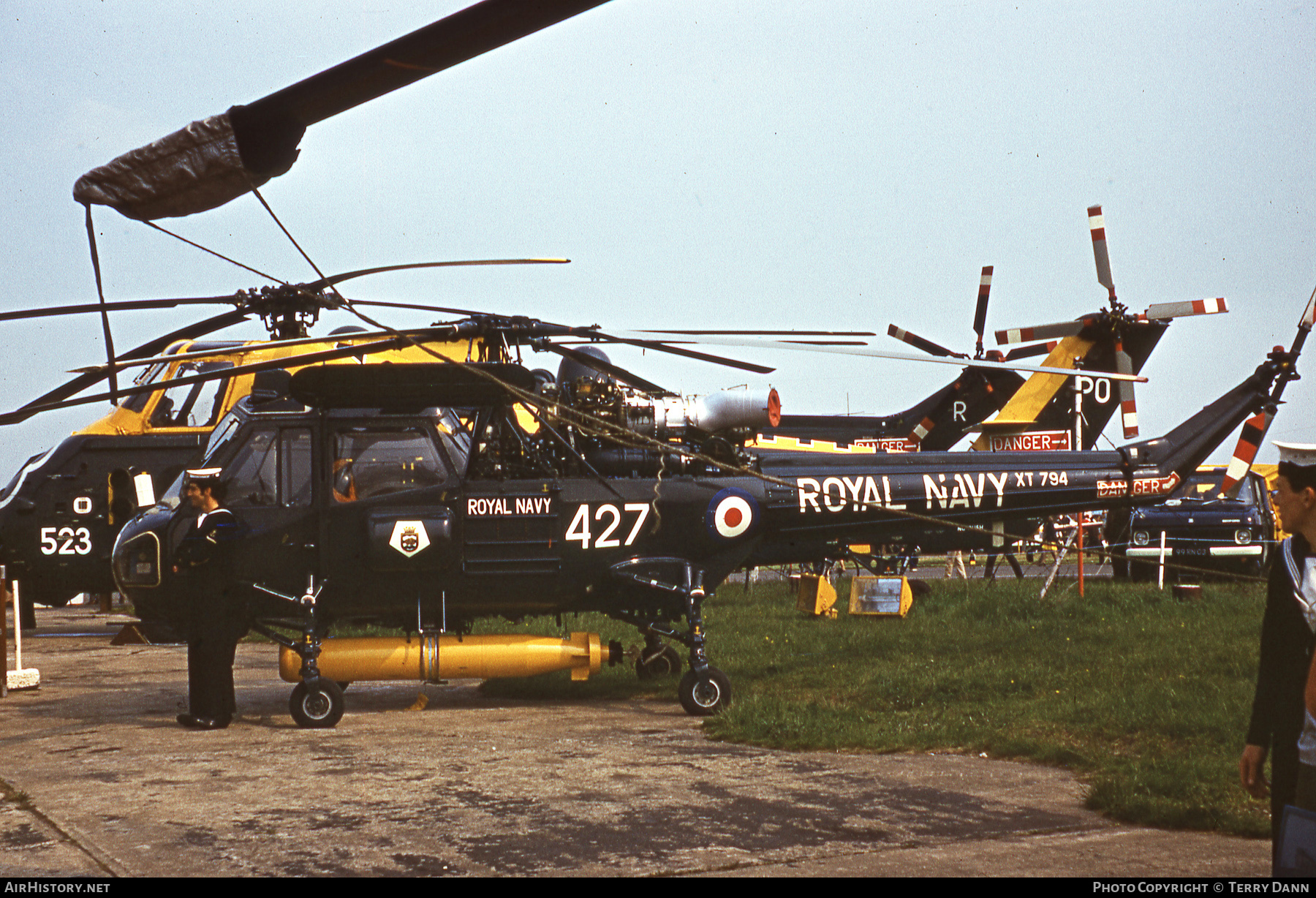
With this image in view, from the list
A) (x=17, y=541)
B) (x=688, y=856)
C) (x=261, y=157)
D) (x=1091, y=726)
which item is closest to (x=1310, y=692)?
(x=688, y=856)

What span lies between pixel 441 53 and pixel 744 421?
7321 mm

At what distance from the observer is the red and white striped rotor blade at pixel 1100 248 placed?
19.0 metres

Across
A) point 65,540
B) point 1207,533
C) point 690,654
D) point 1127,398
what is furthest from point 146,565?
point 1207,533

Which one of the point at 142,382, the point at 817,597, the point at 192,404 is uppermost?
the point at 142,382

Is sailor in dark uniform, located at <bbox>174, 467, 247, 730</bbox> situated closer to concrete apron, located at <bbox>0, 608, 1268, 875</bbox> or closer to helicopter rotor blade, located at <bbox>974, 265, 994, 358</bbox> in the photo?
concrete apron, located at <bbox>0, 608, 1268, 875</bbox>

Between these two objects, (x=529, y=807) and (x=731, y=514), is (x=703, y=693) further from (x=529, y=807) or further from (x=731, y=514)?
(x=529, y=807)

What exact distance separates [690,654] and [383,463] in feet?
9.53

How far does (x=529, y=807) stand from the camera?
18.8ft

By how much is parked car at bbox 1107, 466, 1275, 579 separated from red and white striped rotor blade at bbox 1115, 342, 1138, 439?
7.81 ft

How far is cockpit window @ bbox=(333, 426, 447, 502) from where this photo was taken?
9180mm

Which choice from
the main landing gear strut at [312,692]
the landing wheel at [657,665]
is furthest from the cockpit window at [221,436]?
the landing wheel at [657,665]

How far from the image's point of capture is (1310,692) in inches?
120

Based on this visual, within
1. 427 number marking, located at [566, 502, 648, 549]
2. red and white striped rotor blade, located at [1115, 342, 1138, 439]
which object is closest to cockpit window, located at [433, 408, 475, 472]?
427 number marking, located at [566, 502, 648, 549]

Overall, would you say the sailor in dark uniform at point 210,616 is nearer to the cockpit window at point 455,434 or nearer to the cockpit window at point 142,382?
the cockpit window at point 455,434
